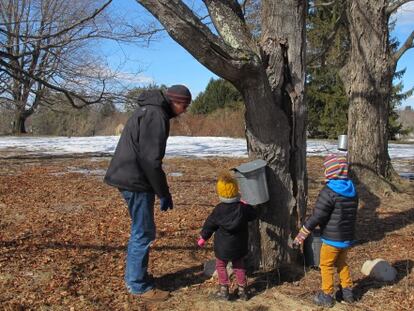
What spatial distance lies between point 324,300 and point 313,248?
0.79 m

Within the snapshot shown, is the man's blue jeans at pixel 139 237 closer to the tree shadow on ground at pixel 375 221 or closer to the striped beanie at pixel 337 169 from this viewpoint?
the striped beanie at pixel 337 169

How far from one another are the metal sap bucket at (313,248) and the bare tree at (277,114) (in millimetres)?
133

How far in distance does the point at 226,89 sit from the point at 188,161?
19.8 meters

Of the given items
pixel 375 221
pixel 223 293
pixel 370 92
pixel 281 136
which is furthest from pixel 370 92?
pixel 223 293

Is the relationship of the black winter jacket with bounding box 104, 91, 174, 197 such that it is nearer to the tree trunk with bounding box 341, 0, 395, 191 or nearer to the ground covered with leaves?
the ground covered with leaves

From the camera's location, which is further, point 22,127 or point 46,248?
point 22,127

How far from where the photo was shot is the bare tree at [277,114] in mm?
4359

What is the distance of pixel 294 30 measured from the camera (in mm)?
4484

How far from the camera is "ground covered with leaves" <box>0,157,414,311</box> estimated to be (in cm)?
395

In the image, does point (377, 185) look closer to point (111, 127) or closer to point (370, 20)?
point (370, 20)

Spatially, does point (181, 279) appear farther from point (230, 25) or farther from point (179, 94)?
point (230, 25)

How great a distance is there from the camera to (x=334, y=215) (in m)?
3.92

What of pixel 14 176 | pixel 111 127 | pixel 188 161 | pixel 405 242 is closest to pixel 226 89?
pixel 111 127

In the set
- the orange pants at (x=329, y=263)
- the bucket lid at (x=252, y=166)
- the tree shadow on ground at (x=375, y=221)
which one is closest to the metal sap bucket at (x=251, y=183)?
the bucket lid at (x=252, y=166)
